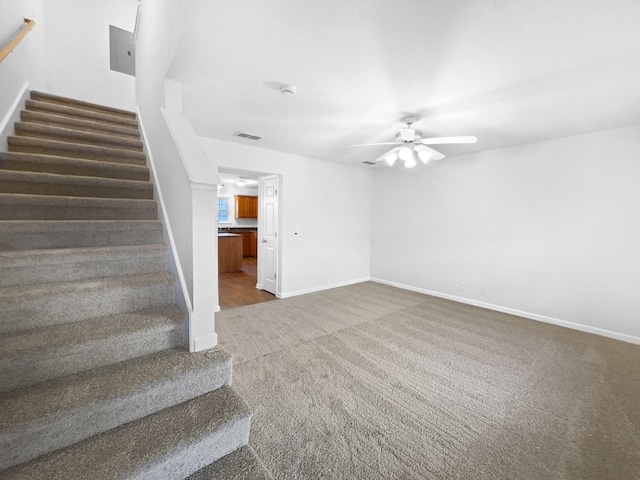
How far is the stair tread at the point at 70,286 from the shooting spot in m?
1.45

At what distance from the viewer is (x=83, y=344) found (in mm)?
1353

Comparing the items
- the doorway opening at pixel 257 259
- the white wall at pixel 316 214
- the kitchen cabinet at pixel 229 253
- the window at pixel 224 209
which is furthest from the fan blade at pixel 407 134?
the window at pixel 224 209

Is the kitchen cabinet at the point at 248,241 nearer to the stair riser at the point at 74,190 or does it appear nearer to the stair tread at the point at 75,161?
the stair tread at the point at 75,161

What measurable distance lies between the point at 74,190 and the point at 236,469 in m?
2.50

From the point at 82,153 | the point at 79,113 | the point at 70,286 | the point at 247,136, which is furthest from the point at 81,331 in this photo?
the point at 79,113

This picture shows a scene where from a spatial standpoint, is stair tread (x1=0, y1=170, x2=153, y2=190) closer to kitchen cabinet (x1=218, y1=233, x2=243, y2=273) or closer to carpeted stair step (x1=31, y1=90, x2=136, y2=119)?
carpeted stair step (x1=31, y1=90, x2=136, y2=119)

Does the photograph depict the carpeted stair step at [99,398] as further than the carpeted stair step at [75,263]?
No

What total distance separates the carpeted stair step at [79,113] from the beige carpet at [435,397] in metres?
2.92

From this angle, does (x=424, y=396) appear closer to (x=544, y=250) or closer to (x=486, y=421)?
(x=486, y=421)

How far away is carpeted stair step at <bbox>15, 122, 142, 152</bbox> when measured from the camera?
8.53ft

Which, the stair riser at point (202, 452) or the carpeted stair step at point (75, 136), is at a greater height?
→ the carpeted stair step at point (75, 136)

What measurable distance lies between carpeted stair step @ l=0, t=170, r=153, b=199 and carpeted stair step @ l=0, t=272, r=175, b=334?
1018 mm

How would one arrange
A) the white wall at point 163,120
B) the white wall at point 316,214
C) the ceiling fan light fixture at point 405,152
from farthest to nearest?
the white wall at point 316,214, the ceiling fan light fixture at point 405,152, the white wall at point 163,120

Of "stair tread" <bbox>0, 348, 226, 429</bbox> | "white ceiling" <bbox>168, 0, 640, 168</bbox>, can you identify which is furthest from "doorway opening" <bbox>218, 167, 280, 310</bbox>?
"stair tread" <bbox>0, 348, 226, 429</bbox>
